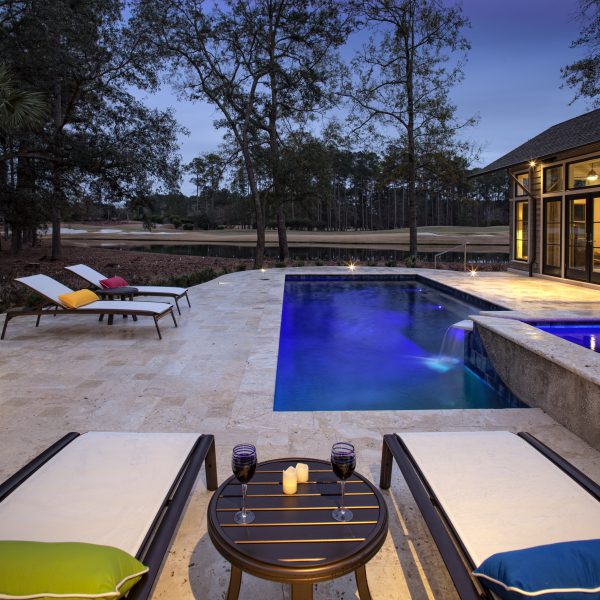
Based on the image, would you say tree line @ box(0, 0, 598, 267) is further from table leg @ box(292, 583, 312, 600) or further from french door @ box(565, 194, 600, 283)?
table leg @ box(292, 583, 312, 600)

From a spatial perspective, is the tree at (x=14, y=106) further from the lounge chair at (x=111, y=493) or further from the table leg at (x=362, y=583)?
the table leg at (x=362, y=583)

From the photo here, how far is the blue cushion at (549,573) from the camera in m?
1.31

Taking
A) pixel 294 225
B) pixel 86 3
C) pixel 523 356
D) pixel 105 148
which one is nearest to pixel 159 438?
pixel 523 356

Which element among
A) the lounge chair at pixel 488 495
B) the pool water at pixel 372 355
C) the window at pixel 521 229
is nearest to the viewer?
the lounge chair at pixel 488 495

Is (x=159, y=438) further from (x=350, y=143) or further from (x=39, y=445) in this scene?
(x=350, y=143)

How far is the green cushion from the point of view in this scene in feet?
4.34

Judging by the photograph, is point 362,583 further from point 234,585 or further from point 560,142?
point 560,142

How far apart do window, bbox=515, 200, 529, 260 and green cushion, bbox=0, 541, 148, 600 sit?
14.1 m

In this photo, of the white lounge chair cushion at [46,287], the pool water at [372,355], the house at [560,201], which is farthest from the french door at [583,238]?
the white lounge chair cushion at [46,287]

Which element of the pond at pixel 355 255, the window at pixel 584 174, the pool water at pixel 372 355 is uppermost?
the window at pixel 584 174

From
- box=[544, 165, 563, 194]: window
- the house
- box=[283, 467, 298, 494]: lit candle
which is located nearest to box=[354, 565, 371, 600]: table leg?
box=[283, 467, 298, 494]: lit candle

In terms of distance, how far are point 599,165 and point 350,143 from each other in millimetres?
9346

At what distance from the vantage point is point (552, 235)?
1223 centimetres

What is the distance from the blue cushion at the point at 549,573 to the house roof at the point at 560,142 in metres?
8.90
